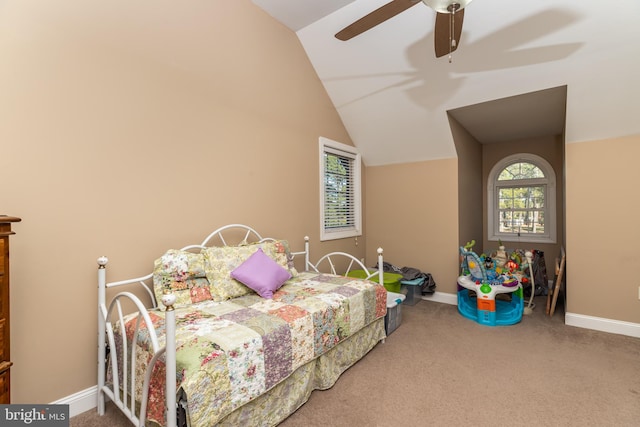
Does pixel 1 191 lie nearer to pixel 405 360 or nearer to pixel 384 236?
pixel 405 360

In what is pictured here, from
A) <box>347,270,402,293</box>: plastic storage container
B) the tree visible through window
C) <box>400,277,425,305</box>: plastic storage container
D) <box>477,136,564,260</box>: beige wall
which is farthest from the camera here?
the tree visible through window

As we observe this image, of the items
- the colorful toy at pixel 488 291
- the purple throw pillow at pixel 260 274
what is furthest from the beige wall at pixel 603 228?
the purple throw pillow at pixel 260 274

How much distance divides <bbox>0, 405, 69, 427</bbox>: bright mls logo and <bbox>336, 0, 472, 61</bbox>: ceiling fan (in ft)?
8.39

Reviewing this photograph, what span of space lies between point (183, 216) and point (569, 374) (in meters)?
3.02

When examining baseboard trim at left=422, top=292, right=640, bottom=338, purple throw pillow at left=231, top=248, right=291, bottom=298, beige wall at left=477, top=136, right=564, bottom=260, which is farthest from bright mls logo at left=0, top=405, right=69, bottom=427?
beige wall at left=477, top=136, right=564, bottom=260

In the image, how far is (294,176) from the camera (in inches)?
128

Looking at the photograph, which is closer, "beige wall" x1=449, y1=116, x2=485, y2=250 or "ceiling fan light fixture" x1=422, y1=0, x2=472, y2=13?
"ceiling fan light fixture" x1=422, y1=0, x2=472, y2=13

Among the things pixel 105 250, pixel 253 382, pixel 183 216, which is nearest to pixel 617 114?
pixel 253 382

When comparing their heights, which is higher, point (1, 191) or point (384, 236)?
point (1, 191)

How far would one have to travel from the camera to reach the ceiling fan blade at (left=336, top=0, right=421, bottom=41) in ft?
5.59

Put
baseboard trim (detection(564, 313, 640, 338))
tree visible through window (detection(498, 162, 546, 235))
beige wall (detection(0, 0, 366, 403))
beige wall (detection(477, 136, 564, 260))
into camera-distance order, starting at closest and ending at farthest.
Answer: beige wall (detection(0, 0, 366, 403)) < baseboard trim (detection(564, 313, 640, 338)) < beige wall (detection(477, 136, 564, 260)) < tree visible through window (detection(498, 162, 546, 235))

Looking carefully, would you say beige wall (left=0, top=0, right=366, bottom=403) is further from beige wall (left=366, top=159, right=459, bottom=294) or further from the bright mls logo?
beige wall (left=366, top=159, right=459, bottom=294)

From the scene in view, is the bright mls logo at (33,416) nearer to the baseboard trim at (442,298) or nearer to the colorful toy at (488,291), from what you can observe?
the colorful toy at (488,291)

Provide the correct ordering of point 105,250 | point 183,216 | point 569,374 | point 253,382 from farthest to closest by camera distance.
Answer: point 183,216 < point 569,374 < point 105,250 < point 253,382
